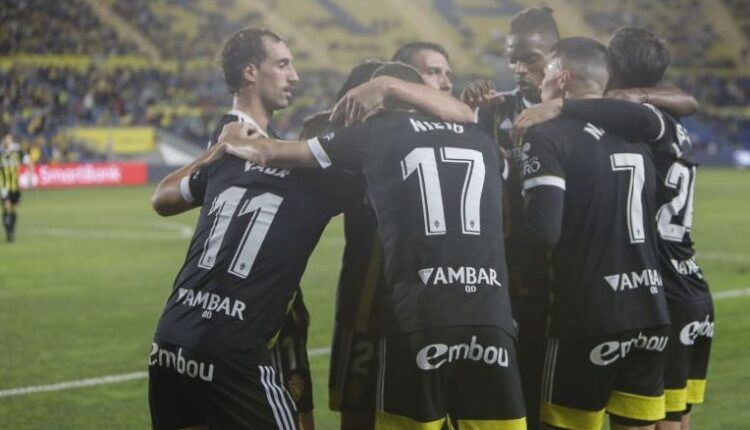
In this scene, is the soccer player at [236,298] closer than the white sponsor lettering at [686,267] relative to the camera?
Yes

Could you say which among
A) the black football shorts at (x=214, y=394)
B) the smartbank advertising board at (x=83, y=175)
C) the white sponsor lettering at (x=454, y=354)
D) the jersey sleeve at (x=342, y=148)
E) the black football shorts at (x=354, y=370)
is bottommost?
the smartbank advertising board at (x=83, y=175)

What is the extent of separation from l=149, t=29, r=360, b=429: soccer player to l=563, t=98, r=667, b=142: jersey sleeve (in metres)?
1.11

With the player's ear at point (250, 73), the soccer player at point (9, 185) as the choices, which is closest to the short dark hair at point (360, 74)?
the player's ear at point (250, 73)

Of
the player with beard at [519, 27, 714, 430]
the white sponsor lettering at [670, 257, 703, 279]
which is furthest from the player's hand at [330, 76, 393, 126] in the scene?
the white sponsor lettering at [670, 257, 703, 279]

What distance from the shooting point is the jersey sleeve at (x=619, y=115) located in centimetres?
468

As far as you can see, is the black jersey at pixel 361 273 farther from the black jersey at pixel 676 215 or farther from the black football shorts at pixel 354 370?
the black jersey at pixel 676 215

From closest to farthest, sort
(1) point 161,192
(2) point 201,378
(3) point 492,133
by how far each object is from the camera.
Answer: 1. (2) point 201,378
2. (1) point 161,192
3. (3) point 492,133

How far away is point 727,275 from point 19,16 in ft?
116

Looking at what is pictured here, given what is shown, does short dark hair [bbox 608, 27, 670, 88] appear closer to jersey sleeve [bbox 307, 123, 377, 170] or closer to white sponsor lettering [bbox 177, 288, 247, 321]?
jersey sleeve [bbox 307, 123, 377, 170]

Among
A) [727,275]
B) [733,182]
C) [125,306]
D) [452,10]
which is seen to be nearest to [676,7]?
[452,10]

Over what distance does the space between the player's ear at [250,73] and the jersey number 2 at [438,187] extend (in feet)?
2.88

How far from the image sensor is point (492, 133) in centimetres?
579

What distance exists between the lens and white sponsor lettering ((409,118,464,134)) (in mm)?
4312

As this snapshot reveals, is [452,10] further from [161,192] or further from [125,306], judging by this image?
[161,192]
